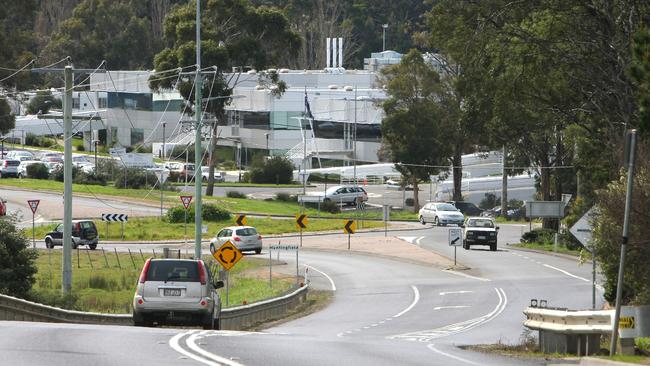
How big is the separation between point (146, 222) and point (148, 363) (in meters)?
58.3

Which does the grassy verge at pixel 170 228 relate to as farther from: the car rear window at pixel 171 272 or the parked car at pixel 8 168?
the car rear window at pixel 171 272

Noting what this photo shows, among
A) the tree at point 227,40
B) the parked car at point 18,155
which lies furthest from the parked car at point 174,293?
the parked car at point 18,155

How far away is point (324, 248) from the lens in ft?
202

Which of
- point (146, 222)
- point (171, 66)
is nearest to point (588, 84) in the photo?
point (146, 222)

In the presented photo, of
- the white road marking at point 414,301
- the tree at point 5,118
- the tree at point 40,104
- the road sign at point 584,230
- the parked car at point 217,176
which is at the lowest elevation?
the white road marking at point 414,301

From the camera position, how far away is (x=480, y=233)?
5981 cm

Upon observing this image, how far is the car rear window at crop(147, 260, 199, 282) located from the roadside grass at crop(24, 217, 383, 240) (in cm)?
4235

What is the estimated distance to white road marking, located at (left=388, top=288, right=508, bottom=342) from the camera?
26.8 meters

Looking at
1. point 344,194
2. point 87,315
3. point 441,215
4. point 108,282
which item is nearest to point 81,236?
point 108,282

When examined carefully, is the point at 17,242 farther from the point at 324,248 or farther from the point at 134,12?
the point at 134,12

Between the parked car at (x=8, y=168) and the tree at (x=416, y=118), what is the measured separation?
27518mm

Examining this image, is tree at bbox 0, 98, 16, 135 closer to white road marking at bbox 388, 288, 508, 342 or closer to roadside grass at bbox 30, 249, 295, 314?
roadside grass at bbox 30, 249, 295, 314

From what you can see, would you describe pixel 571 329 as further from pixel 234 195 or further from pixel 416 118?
pixel 234 195

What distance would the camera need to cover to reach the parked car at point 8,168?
93875 millimetres
